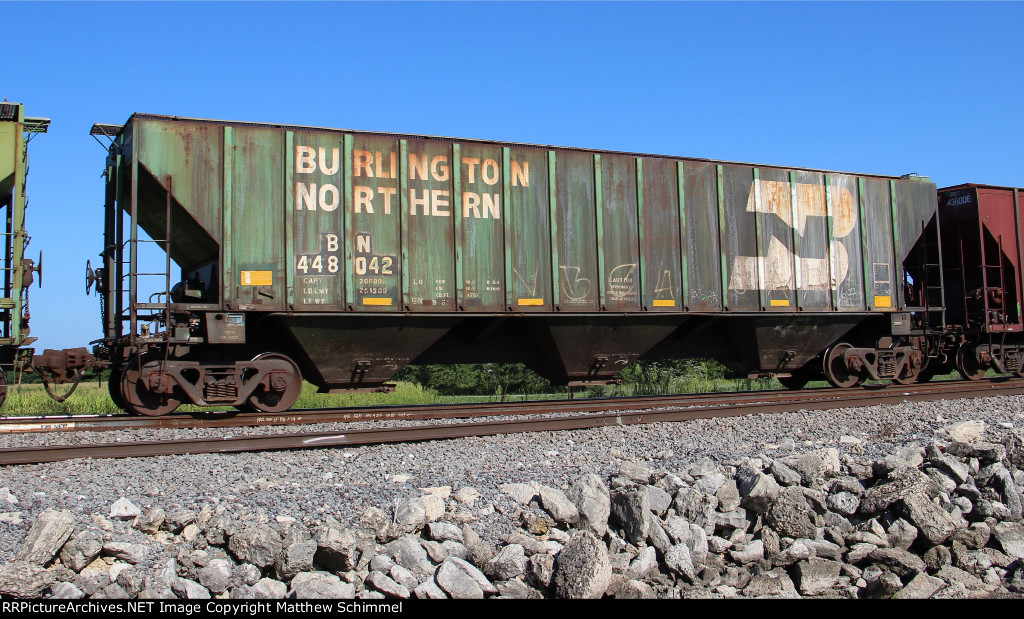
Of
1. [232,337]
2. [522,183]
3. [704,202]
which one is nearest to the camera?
[232,337]

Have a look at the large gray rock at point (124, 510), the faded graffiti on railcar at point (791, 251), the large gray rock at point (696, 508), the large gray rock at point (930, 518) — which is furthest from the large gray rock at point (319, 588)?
the faded graffiti on railcar at point (791, 251)

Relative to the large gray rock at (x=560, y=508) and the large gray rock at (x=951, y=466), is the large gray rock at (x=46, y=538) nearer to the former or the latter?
the large gray rock at (x=560, y=508)

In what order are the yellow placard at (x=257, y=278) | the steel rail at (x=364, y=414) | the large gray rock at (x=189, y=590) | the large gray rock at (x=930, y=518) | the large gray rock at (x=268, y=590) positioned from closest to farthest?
the large gray rock at (x=189, y=590) → the large gray rock at (x=268, y=590) → the large gray rock at (x=930, y=518) → the steel rail at (x=364, y=414) → the yellow placard at (x=257, y=278)

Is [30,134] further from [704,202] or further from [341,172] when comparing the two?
[704,202]

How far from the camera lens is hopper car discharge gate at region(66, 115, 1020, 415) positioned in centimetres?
920

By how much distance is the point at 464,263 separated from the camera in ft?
33.2

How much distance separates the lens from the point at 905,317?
12766mm

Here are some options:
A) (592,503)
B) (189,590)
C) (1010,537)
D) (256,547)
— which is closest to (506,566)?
(592,503)

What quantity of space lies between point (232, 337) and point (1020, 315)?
1366 centimetres

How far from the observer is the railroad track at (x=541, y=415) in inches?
277

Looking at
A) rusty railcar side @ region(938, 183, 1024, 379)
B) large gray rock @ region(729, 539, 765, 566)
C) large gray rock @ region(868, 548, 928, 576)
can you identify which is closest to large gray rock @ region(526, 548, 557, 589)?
large gray rock @ region(729, 539, 765, 566)

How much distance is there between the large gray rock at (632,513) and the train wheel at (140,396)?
630 centimetres

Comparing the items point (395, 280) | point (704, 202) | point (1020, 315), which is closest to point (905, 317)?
point (1020, 315)
